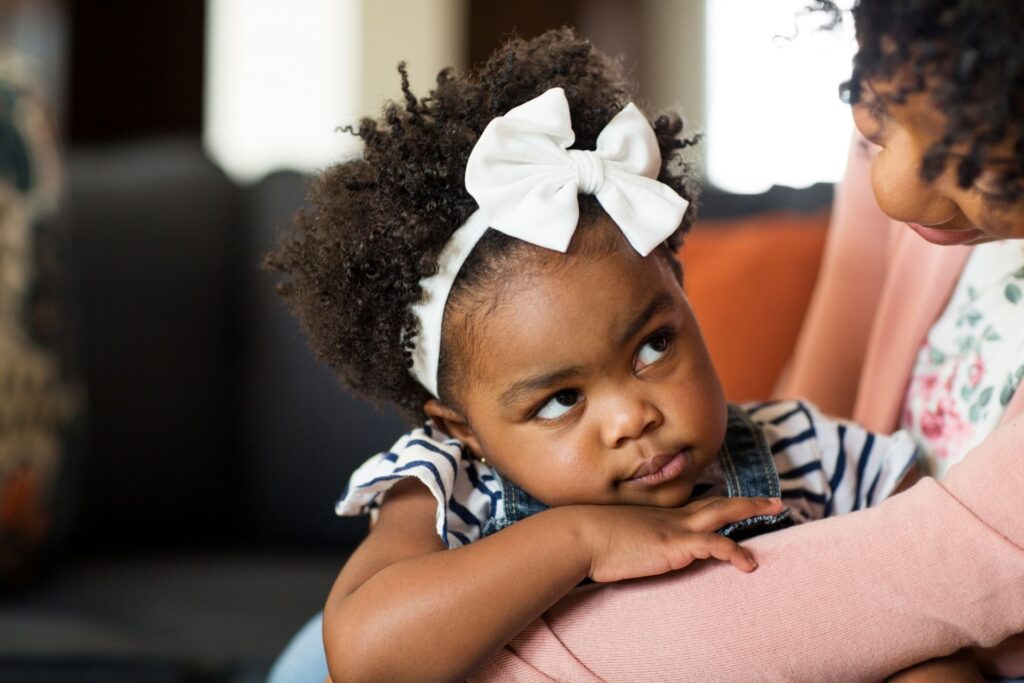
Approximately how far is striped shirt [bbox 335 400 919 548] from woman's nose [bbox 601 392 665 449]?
0.43 feet

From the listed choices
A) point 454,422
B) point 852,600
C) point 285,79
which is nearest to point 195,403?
point 454,422

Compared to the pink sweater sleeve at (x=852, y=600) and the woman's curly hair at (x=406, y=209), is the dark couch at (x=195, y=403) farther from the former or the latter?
the pink sweater sleeve at (x=852, y=600)

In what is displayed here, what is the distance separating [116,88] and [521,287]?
3.61 metres

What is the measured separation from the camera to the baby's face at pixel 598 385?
0.92 meters

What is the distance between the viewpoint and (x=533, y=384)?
3.06 feet

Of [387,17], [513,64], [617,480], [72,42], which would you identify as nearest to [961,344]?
[617,480]

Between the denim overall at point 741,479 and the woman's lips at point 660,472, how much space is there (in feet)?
0.21

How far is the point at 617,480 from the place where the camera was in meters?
0.94

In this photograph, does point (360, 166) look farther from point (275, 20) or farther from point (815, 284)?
point (275, 20)

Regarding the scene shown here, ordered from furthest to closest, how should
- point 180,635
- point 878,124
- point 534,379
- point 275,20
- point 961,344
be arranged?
1. point 275,20
2. point 180,635
3. point 961,344
4. point 534,379
5. point 878,124

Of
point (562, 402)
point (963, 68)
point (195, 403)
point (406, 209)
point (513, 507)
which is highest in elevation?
point (963, 68)

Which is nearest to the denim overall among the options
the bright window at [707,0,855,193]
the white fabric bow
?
the white fabric bow

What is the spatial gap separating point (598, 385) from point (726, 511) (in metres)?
0.14

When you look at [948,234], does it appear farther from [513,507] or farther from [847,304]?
[847,304]
